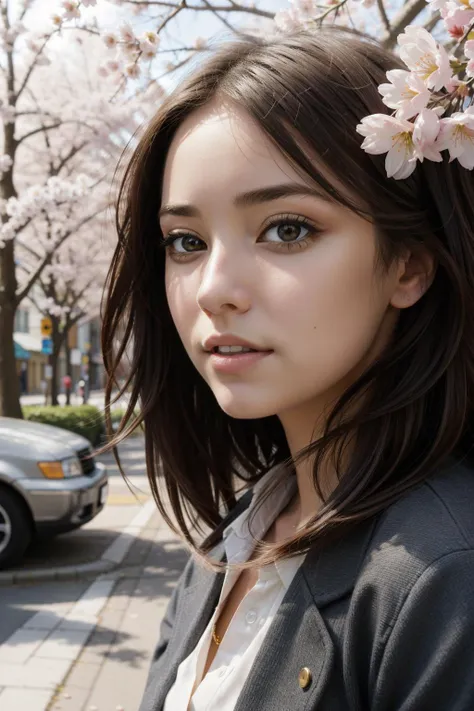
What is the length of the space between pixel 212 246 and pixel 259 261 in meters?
0.10

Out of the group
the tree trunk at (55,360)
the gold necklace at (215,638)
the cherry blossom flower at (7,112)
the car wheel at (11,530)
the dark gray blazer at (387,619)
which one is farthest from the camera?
the tree trunk at (55,360)

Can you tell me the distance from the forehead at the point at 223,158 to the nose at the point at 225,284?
0.10 metres

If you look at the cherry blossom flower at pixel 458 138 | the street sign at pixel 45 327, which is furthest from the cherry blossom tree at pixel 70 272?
the cherry blossom flower at pixel 458 138

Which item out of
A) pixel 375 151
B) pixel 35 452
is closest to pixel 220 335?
pixel 375 151

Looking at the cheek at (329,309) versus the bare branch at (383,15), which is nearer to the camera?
the cheek at (329,309)

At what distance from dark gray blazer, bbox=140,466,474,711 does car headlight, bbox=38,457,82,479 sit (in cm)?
581

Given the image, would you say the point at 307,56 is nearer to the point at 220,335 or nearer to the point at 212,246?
the point at 212,246

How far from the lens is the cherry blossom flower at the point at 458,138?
3.46 ft

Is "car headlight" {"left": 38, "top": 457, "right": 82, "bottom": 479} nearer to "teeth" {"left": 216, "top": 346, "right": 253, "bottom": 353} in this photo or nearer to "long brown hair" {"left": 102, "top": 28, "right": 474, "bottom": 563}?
"long brown hair" {"left": 102, "top": 28, "right": 474, "bottom": 563}

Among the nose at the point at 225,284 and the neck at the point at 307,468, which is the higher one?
the nose at the point at 225,284

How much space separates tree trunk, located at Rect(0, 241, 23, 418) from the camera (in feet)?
34.8

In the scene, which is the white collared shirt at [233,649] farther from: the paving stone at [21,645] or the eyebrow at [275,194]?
the paving stone at [21,645]

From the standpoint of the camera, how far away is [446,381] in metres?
1.14

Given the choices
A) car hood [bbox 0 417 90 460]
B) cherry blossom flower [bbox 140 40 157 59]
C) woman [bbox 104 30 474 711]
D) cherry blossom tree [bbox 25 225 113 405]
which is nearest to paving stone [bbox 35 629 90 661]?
car hood [bbox 0 417 90 460]
